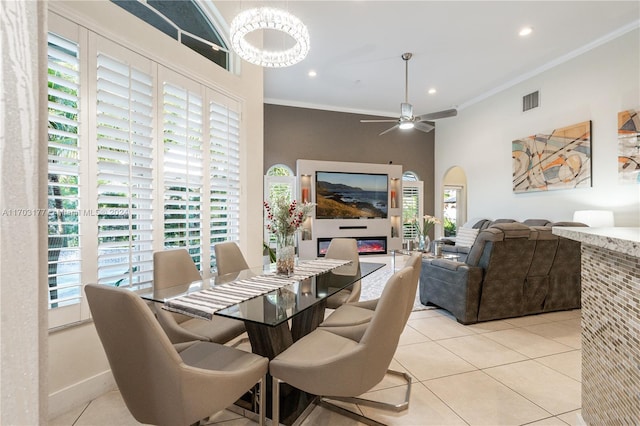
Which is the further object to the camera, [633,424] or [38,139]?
[633,424]

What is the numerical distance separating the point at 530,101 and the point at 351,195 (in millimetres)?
4145

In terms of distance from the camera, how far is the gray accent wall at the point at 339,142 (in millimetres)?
7512

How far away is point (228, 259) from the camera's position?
2.74m

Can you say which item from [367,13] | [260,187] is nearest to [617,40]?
[367,13]

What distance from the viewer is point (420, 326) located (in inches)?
132

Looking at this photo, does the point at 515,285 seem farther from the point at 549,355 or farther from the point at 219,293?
the point at 219,293

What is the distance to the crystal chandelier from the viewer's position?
2.17m

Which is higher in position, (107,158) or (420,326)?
(107,158)

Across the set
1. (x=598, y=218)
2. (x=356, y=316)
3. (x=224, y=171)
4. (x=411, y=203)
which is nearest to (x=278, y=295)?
(x=356, y=316)

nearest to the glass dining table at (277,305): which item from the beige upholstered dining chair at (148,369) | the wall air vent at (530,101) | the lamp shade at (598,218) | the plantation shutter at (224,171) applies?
the beige upholstered dining chair at (148,369)

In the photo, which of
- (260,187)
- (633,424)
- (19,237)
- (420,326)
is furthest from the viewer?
(260,187)

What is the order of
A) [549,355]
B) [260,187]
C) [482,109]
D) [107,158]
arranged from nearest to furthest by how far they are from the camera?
[107,158]
[549,355]
[260,187]
[482,109]

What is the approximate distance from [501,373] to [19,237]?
2.93 metres

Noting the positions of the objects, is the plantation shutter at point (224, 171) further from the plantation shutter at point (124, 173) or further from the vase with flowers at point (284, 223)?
the vase with flowers at point (284, 223)
